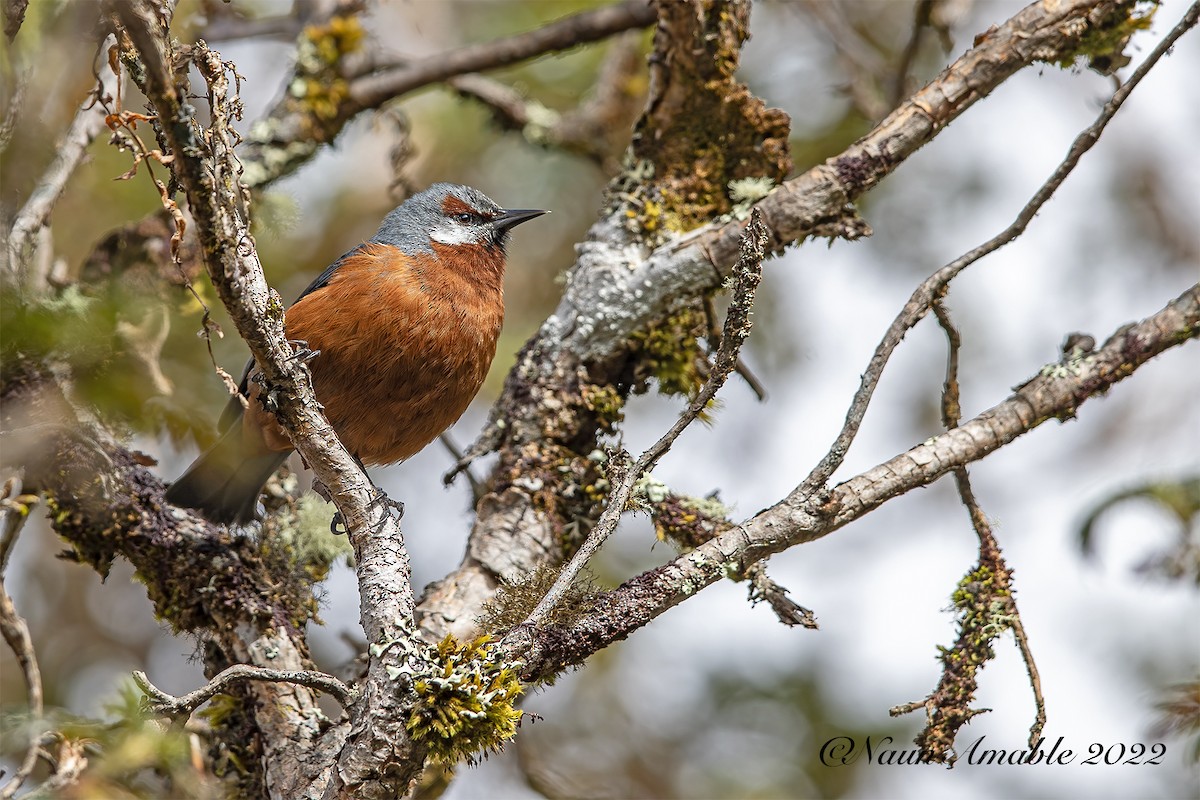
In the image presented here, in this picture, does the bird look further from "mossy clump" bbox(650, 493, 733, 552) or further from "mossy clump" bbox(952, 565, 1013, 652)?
"mossy clump" bbox(952, 565, 1013, 652)

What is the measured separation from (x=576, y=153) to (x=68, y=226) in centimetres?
328

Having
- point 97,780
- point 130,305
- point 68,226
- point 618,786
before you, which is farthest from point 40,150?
point 618,786

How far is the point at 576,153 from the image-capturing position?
6.27 m

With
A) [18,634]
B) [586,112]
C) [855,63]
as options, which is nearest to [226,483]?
[18,634]

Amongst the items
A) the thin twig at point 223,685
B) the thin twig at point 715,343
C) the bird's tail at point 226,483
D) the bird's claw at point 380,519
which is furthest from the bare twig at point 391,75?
the thin twig at point 223,685

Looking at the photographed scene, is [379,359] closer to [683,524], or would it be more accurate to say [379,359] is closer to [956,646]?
[683,524]

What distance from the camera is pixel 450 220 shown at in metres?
5.13

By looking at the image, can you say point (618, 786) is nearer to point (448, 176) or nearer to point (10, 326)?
point (448, 176)

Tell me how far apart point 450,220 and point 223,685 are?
276 centimetres

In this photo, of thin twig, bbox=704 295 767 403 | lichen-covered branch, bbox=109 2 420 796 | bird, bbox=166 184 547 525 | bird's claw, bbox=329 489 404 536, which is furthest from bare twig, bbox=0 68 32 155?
thin twig, bbox=704 295 767 403

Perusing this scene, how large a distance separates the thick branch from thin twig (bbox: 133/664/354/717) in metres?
0.58

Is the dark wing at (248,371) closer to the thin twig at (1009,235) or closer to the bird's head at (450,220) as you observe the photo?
the bird's head at (450,220)

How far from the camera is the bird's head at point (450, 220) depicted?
4934mm

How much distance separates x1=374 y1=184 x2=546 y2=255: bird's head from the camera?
4.93 m
